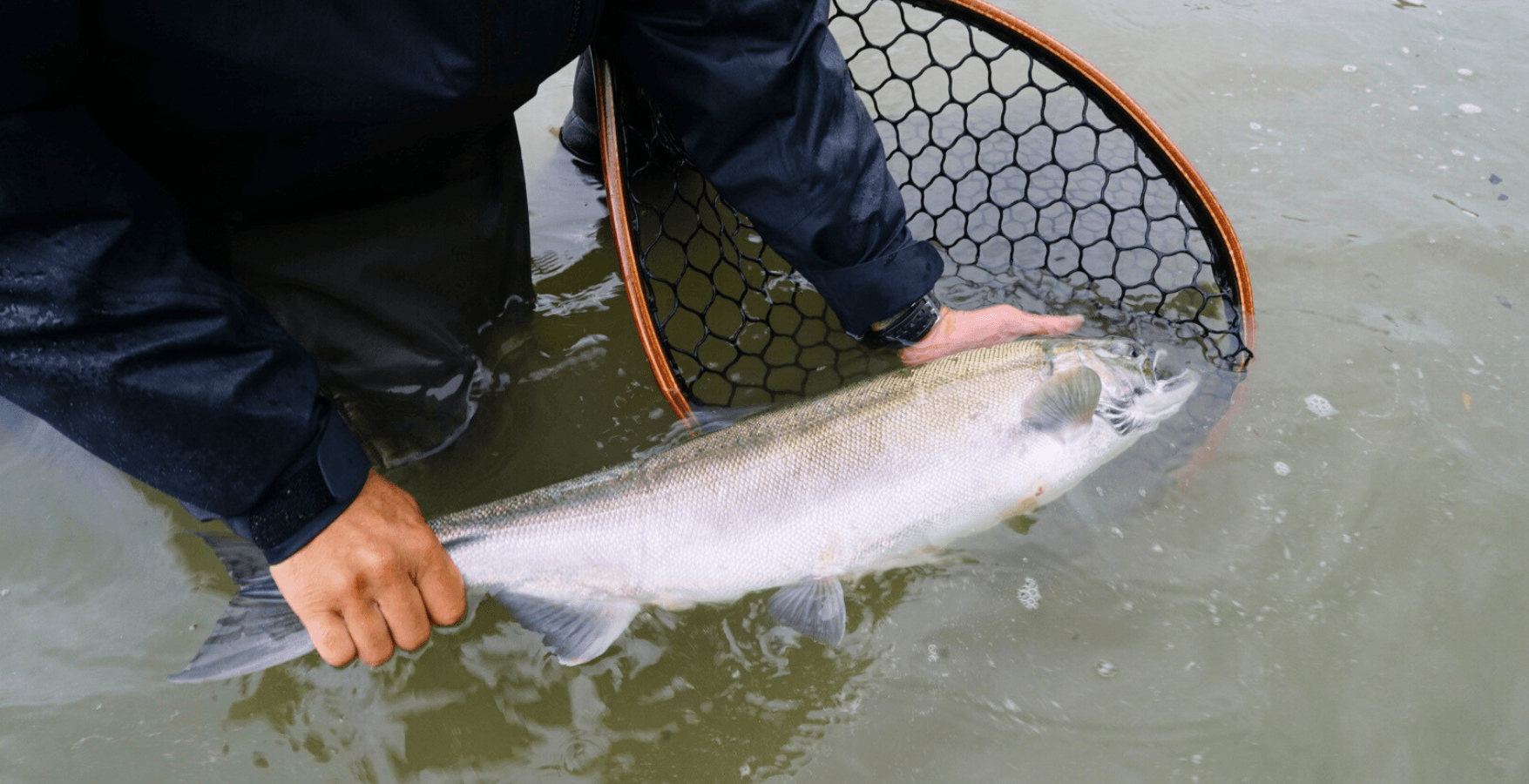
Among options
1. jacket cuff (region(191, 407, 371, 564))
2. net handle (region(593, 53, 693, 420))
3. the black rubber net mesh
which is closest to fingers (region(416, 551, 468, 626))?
jacket cuff (region(191, 407, 371, 564))

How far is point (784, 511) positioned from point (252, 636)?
1101 mm

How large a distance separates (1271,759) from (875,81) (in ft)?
9.54

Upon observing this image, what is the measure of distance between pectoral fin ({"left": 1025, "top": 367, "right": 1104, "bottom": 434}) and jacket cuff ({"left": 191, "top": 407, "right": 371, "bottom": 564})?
1.45m

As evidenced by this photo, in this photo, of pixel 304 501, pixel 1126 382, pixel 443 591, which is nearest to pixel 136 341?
pixel 304 501

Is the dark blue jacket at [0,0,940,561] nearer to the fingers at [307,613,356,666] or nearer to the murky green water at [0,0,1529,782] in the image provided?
the fingers at [307,613,356,666]

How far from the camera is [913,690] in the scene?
1936 mm

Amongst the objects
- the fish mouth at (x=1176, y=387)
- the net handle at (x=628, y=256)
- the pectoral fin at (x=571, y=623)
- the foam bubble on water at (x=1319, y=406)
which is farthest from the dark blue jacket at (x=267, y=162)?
the foam bubble on water at (x=1319, y=406)

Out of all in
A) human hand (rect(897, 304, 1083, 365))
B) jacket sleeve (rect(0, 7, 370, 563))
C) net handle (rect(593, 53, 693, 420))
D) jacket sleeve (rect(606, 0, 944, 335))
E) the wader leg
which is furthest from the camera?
human hand (rect(897, 304, 1083, 365))

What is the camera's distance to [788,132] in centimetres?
193

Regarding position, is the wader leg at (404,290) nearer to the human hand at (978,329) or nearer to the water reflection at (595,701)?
the water reflection at (595,701)

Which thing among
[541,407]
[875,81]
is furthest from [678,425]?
[875,81]

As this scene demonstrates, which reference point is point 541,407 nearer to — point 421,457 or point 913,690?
point 421,457

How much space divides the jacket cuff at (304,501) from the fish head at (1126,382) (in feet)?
5.11

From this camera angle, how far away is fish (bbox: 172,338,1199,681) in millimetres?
1869
